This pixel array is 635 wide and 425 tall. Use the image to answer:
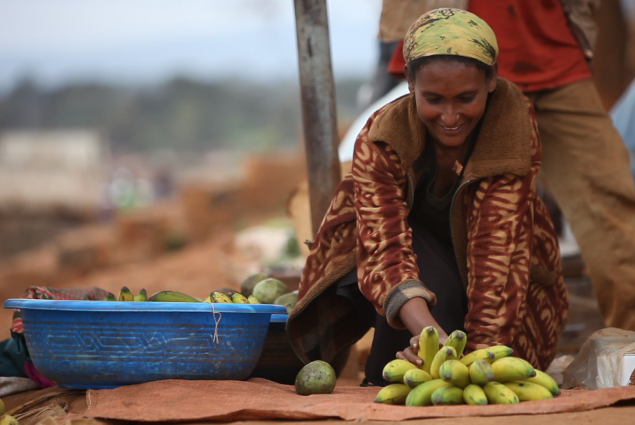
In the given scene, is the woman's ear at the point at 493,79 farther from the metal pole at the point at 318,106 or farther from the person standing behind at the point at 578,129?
the metal pole at the point at 318,106

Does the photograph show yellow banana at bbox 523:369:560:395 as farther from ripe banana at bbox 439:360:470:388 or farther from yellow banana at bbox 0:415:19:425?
yellow banana at bbox 0:415:19:425

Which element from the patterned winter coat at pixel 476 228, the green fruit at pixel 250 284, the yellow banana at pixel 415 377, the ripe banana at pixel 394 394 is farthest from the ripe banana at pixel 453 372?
the green fruit at pixel 250 284

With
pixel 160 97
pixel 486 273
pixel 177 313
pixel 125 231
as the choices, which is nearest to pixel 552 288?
pixel 486 273

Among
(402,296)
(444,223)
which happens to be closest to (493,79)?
(444,223)

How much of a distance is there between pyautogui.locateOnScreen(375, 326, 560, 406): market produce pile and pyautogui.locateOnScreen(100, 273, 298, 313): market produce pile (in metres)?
0.98

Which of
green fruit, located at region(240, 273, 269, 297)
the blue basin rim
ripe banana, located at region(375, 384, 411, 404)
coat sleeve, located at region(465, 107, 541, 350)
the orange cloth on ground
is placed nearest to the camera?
ripe banana, located at region(375, 384, 411, 404)

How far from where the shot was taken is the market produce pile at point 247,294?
338cm

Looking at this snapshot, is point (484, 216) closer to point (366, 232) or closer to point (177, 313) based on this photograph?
point (366, 232)

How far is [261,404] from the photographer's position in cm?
275

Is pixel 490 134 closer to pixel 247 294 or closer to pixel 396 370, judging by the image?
pixel 396 370

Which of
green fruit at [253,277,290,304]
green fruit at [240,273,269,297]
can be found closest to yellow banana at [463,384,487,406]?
green fruit at [253,277,290,304]

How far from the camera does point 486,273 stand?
2943 millimetres

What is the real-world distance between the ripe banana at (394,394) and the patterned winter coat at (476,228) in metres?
0.26

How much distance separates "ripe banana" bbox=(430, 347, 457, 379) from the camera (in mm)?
2508
